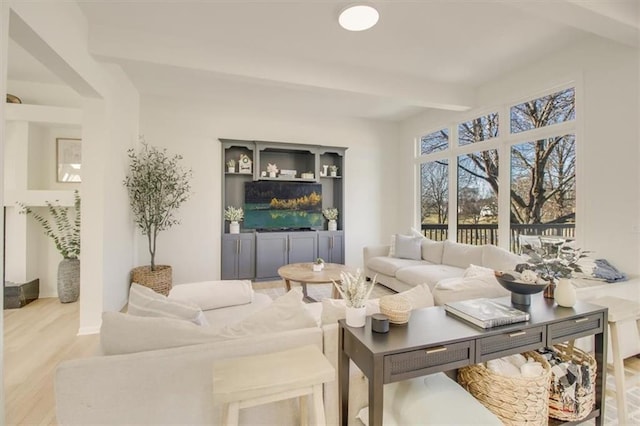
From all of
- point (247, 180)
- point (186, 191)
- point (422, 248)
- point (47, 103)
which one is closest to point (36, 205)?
point (47, 103)

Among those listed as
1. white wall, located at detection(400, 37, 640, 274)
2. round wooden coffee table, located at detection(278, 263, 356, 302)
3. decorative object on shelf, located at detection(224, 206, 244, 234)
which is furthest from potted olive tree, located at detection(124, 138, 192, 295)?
white wall, located at detection(400, 37, 640, 274)

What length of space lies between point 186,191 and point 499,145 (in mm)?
4728

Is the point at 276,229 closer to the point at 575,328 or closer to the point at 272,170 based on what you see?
the point at 272,170

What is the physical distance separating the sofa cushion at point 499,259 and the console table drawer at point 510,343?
211 centimetres

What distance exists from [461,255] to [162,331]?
12.6 feet

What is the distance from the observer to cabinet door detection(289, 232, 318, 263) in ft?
16.8

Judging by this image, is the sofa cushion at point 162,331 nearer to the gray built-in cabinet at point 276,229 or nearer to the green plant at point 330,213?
the gray built-in cabinet at point 276,229

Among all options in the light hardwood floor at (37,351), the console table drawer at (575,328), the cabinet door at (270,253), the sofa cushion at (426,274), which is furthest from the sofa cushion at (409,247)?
the light hardwood floor at (37,351)

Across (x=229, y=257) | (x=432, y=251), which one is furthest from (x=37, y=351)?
(x=432, y=251)

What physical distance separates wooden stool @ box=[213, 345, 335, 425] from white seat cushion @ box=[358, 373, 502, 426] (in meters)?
0.42

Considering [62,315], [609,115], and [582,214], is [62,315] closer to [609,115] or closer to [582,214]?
[582,214]

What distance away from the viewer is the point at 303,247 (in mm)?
5211

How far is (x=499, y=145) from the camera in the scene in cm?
409

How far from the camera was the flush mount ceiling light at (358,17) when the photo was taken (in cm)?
242
